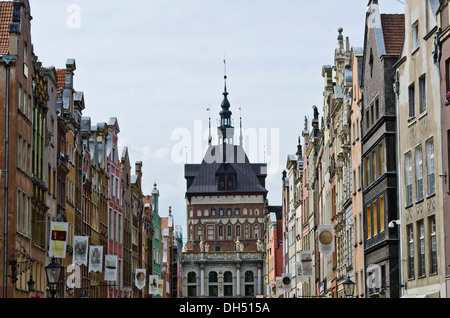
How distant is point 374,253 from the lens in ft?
152

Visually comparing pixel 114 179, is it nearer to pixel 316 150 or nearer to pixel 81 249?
pixel 316 150

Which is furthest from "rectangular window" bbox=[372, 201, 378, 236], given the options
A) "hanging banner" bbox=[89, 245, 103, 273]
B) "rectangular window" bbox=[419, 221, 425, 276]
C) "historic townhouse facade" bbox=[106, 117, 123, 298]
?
"historic townhouse facade" bbox=[106, 117, 123, 298]

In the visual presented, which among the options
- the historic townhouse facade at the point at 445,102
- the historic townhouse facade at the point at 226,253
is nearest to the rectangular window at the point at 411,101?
the historic townhouse facade at the point at 445,102

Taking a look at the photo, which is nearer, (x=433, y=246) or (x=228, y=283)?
(x=433, y=246)

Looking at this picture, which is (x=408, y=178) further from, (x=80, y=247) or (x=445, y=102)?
(x=80, y=247)

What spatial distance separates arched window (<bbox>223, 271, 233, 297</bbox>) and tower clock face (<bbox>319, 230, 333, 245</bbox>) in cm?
14286

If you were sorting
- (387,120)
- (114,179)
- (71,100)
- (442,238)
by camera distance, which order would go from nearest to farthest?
(442,238), (387,120), (71,100), (114,179)

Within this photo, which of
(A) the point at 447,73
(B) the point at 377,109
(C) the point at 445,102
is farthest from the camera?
(B) the point at 377,109

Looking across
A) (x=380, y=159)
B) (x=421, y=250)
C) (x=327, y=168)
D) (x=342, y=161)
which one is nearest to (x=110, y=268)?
(x=342, y=161)

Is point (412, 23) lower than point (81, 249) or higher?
higher

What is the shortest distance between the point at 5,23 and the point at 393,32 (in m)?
18.9

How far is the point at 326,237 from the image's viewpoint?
49469 mm
